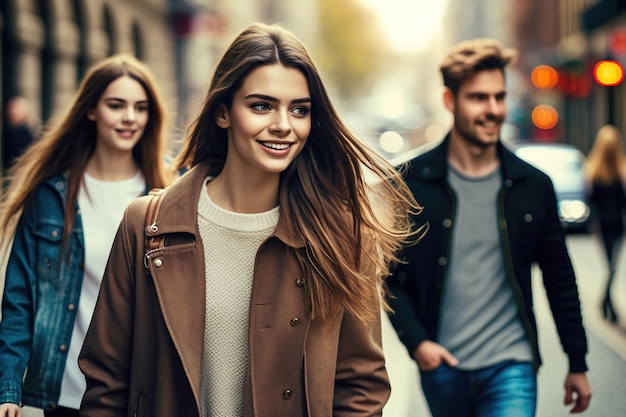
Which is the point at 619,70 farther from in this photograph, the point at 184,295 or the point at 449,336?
the point at 184,295

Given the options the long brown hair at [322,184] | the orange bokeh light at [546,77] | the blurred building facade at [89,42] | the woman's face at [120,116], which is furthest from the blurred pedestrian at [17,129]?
the orange bokeh light at [546,77]

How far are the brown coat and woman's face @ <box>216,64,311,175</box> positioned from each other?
20cm

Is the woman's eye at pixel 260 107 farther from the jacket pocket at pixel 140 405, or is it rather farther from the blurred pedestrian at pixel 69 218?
the blurred pedestrian at pixel 69 218

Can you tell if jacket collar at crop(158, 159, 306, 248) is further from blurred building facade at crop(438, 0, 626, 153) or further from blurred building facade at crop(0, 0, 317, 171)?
blurred building facade at crop(438, 0, 626, 153)

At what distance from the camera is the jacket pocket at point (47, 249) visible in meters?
3.83

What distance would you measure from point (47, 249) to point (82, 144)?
24.2 inches

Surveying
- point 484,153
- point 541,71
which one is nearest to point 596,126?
point 541,71

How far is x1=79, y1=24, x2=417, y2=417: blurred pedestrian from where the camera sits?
2711 millimetres

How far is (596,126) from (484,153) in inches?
1501

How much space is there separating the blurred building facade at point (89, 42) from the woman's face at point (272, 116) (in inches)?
163

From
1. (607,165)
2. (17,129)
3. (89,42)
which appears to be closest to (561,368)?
(607,165)

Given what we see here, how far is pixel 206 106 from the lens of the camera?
297 cm

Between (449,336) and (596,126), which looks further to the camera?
(596,126)

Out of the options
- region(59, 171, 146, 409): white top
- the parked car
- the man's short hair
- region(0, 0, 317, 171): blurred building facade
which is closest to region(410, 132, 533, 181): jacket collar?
the man's short hair
